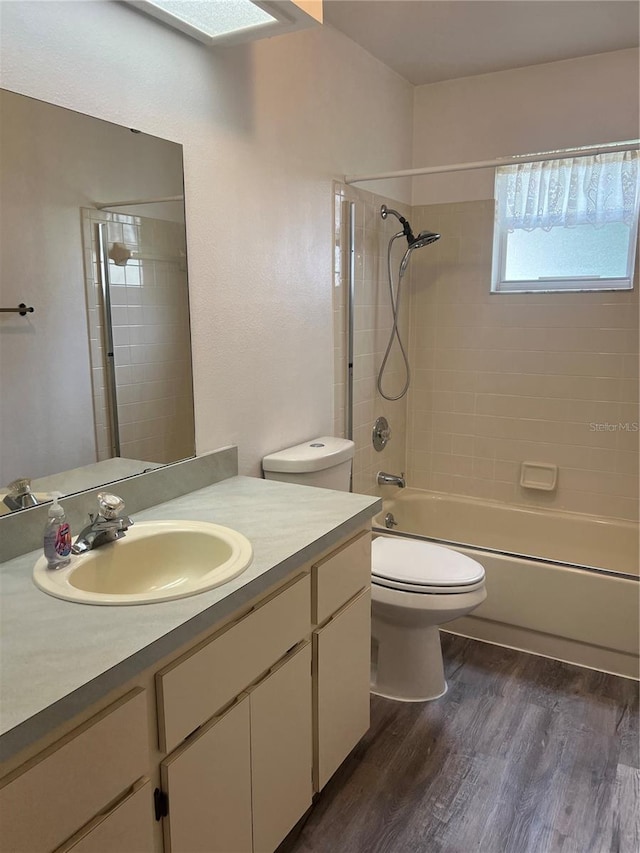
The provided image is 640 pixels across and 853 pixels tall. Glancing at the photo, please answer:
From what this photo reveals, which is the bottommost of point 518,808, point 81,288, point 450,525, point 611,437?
point 518,808

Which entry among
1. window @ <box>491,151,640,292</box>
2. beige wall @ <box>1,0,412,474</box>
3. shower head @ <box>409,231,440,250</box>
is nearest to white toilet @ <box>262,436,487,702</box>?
beige wall @ <box>1,0,412,474</box>

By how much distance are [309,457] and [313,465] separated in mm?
37

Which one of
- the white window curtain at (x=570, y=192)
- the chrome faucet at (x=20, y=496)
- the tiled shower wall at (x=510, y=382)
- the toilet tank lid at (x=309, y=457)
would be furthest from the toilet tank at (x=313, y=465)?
the white window curtain at (x=570, y=192)

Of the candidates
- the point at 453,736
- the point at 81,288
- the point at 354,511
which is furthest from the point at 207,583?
the point at 453,736

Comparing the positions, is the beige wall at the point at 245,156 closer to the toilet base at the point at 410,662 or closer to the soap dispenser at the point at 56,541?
the soap dispenser at the point at 56,541

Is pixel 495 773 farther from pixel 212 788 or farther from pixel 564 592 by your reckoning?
pixel 212 788

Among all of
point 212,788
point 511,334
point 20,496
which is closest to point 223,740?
point 212,788

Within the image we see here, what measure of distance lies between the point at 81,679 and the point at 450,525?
8.90 feet

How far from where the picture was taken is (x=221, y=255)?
2047mm

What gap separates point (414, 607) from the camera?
216 cm

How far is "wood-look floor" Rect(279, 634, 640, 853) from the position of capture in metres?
1.71

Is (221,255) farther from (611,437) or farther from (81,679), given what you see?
(611,437)

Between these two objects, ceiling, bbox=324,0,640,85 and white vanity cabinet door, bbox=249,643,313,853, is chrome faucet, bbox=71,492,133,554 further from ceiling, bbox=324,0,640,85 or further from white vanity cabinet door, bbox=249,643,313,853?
ceiling, bbox=324,0,640,85

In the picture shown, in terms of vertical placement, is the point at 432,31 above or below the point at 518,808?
above
